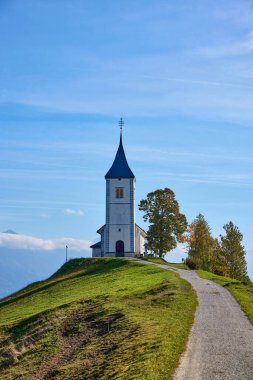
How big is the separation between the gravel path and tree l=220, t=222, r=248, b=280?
141 feet

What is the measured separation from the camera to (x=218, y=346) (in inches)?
850

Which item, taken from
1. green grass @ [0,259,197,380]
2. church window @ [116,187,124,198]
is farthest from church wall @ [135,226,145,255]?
green grass @ [0,259,197,380]

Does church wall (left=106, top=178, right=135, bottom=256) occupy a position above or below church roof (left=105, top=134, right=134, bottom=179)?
below

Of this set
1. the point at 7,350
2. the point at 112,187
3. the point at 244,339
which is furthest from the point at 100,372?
the point at 112,187

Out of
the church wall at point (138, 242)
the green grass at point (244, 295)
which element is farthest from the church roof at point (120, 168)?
the green grass at point (244, 295)

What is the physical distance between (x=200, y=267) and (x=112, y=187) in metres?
19.4

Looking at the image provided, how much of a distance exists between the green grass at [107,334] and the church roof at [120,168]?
1520 inches

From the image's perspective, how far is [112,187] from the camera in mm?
83062

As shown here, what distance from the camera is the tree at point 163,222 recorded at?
248 ft

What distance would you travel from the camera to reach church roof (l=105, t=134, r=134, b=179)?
274ft

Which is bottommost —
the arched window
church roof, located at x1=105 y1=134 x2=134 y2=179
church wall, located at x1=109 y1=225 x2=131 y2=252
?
the arched window

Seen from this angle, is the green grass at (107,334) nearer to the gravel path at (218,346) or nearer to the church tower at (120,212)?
the gravel path at (218,346)

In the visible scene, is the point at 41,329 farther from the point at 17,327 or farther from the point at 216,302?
the point at 216,302

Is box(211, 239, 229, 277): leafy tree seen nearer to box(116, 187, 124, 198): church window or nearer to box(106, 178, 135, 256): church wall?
box(106, 178, 135, 256): church wall
